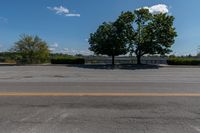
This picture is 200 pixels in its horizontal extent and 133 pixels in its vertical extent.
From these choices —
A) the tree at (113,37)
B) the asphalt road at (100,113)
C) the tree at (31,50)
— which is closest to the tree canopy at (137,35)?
the tree at (113,37)

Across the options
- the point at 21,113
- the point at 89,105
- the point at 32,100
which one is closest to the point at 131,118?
the point at 89,105

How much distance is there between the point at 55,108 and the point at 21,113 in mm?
993

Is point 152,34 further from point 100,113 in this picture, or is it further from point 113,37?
point 100,113

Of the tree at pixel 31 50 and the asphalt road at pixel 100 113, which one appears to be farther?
the tree at pixel 31 50

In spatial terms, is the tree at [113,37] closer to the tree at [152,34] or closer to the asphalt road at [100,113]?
the tree at [152,34]

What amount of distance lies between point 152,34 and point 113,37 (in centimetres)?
544

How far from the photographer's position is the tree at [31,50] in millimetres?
48938

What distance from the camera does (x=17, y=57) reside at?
164 ft

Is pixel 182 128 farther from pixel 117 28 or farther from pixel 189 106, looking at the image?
pixel 117 28

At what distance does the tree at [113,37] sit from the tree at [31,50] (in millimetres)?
7926

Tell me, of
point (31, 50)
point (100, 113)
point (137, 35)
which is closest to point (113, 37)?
point (137, 35)

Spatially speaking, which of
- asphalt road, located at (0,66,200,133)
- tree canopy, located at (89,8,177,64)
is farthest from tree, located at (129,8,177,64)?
asphalt road, located at (0,66,200,133)

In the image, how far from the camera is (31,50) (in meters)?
49.5

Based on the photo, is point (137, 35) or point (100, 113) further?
point (137, 35)
